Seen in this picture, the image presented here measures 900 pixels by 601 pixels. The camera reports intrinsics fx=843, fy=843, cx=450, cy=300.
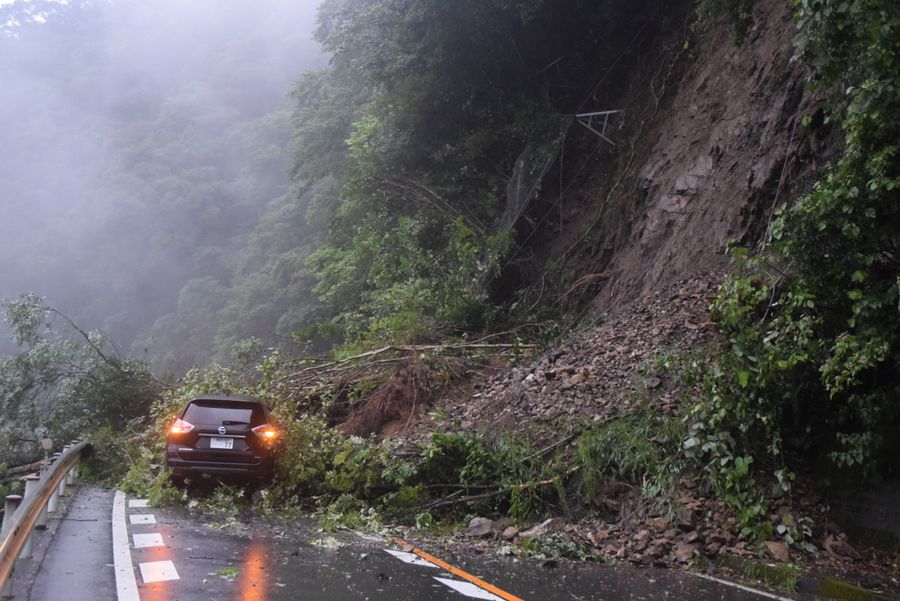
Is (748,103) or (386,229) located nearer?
(748,103)

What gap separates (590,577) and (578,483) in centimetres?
280

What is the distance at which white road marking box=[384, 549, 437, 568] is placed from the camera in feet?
25.5

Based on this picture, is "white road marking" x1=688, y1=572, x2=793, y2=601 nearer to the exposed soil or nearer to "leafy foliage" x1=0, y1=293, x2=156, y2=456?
the exposed soil

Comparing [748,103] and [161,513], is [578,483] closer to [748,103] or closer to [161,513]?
[161,513]

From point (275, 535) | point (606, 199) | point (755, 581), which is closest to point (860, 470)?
point (755, 581)

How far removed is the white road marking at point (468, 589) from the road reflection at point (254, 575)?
1449 millimetres

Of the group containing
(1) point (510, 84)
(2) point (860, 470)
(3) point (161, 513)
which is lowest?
(3) point (161, 513)

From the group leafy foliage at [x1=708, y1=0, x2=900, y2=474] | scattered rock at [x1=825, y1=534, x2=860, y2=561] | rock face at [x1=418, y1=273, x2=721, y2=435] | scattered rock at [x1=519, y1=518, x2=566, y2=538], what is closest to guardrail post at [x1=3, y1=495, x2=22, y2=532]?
scattered rock at [x1=519, y1=518, x2=566, y2=538]

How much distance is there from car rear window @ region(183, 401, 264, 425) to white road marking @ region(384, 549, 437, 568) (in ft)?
13.2

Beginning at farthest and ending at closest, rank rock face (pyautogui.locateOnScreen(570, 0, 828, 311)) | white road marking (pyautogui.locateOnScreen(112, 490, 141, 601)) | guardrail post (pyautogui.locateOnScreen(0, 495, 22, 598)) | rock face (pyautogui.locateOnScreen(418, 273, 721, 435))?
rock face (pyautogui.locateOnScreen(570, 0, 828, 311)), rock face (pyautogui.locateOnScreen(418, 273, 721, 435)), white road marking (pyautogui.locateOnScreen(112, 490, 141, 601)), guardrail post (pyautogui.locateOnScreen(0, 495, 22, 598))

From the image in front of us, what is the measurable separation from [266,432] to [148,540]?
3.65 m

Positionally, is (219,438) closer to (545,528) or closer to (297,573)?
(545,528)

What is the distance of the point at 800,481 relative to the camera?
9320 millimetres

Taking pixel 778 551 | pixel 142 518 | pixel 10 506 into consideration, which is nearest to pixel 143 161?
pixel 142 518
